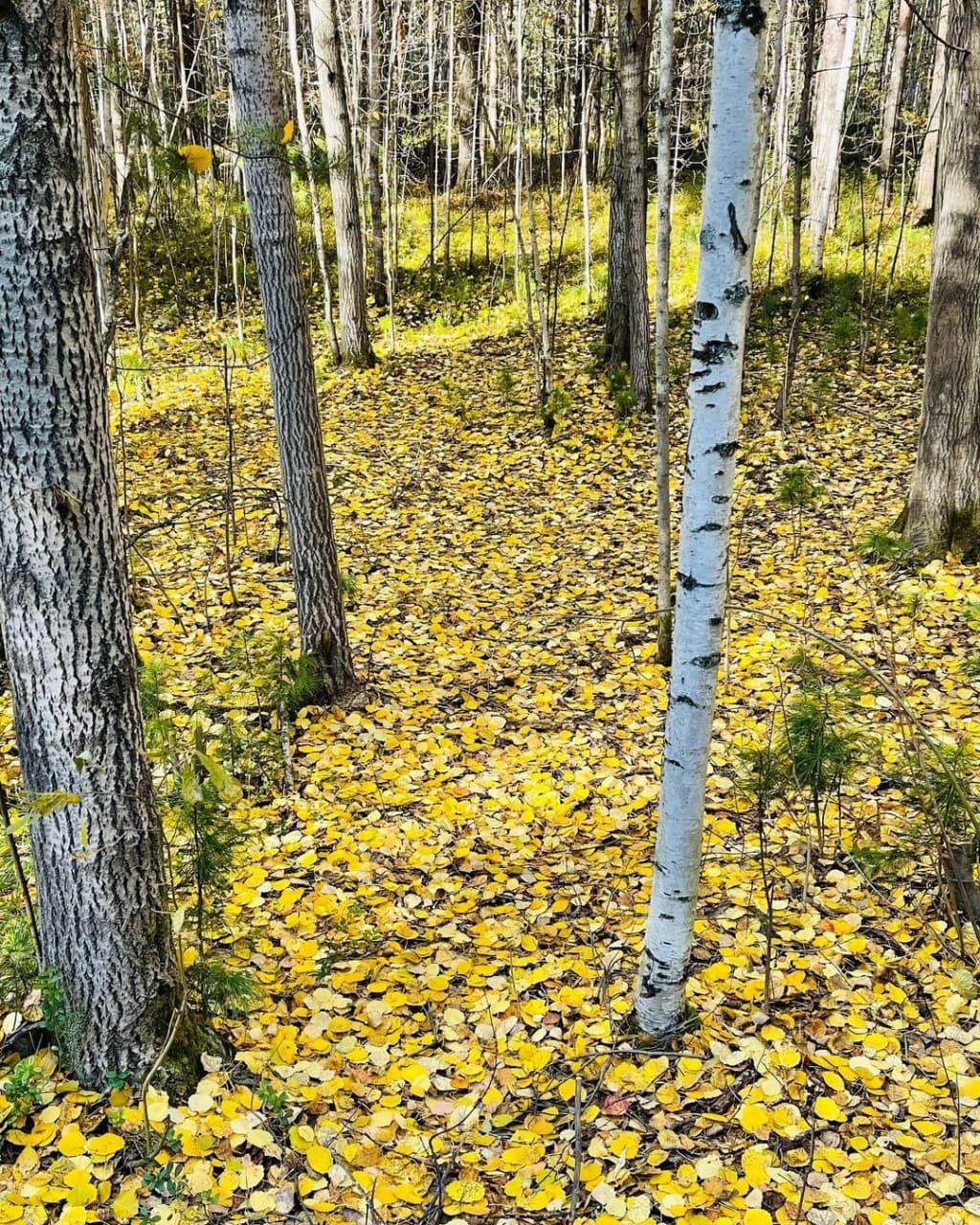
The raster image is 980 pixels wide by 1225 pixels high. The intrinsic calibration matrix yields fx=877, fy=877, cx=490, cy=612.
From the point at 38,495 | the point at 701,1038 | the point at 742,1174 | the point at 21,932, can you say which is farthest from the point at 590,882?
the point at 38,495

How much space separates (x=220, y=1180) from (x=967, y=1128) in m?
2.09

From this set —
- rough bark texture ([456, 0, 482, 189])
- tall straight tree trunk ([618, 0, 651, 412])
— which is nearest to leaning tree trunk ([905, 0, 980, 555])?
tall straight tree trunk ([618, 0, 651, 412])

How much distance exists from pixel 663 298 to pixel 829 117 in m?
9.28

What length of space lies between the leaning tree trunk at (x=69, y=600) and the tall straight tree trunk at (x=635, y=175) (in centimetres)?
755

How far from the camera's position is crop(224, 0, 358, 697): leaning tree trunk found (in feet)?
13.9

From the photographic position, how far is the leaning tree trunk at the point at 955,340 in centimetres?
553

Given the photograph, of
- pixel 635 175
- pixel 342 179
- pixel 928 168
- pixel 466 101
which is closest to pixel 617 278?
pixel 635 175

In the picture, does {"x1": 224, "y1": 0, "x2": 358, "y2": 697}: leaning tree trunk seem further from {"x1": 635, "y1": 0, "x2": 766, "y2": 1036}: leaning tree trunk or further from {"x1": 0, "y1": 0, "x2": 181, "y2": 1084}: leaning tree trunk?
{"x1": 635, "y1": 0, "x2": 766, "y2": 1036}: leaning tree trunk

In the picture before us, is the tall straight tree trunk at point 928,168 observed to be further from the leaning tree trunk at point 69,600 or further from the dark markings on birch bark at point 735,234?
the leaning tree trunk at point 69,600

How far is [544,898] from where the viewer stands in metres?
3.72

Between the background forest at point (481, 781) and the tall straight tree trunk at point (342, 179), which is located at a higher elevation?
the tall straight tree trunk at point (342, 179)

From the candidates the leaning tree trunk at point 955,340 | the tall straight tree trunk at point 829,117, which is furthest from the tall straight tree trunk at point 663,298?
the tall straight tree trunk at point 829,117

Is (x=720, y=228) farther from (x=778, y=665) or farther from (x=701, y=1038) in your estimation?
(x=778, y=665)

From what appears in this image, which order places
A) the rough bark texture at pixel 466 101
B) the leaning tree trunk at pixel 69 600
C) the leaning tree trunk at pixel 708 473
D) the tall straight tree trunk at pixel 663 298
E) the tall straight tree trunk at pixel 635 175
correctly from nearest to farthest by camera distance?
the leaning tree trunk at pixel 708 473 → the leaning tree trunk at pixel 69 600 → the tall straight tree trunk at pixel 663 298 → the tall straight tree trunk at pixel 635 175 → the rough bark texture at pixel 466 101
